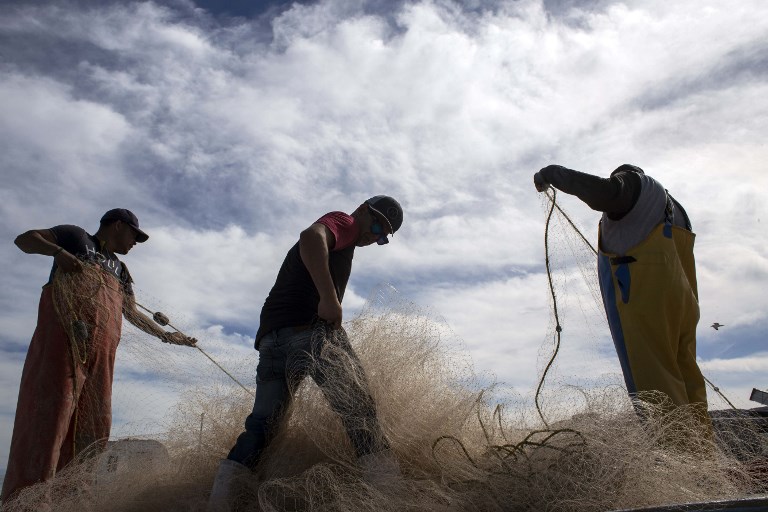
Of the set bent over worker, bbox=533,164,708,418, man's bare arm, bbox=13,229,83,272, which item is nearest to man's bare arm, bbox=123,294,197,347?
man's bare arm, bbox=13,229,83,272

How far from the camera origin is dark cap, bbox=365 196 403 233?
12.7 ft

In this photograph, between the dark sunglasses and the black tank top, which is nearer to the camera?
the black tank top

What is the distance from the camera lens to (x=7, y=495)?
3.87m

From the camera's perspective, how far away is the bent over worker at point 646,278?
124 inches

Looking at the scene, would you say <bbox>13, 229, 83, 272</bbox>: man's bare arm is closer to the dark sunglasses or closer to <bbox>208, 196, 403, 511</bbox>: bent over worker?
<bbox>208, 196, 403, 511</bbox>: bent over worker

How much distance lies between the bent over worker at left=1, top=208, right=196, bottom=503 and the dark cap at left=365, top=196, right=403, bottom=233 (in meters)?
2.15

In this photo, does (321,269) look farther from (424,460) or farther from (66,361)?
(66,361)

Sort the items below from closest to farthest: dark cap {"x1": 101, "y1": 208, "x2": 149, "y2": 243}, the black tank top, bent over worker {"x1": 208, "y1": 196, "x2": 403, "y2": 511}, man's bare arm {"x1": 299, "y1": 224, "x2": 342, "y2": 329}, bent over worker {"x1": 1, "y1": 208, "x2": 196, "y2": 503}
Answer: bent over worker {"x1": 208, "y1": 196, "x2": 403, "y2": 511}
man's bare arm {"x1": 299, "y1": 224, "x2": 342, "y2": 329}
the black tank top
bent over worker {"x1": 1, "y1": 208, "x2": 196, "y2": 503}
dark cap {"x1": 101, "y1": 208, "x2": 149, "y2": 243}

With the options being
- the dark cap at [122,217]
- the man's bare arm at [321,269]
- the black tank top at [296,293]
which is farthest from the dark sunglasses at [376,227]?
the dark cap at [122,217]

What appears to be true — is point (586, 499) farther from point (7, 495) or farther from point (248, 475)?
point (7, 495)

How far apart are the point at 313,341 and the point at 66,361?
1.95 m

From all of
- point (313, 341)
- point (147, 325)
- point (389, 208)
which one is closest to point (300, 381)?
point (313, 341)

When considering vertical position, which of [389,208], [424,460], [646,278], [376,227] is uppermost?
[389,208]

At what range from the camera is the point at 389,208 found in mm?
3883
